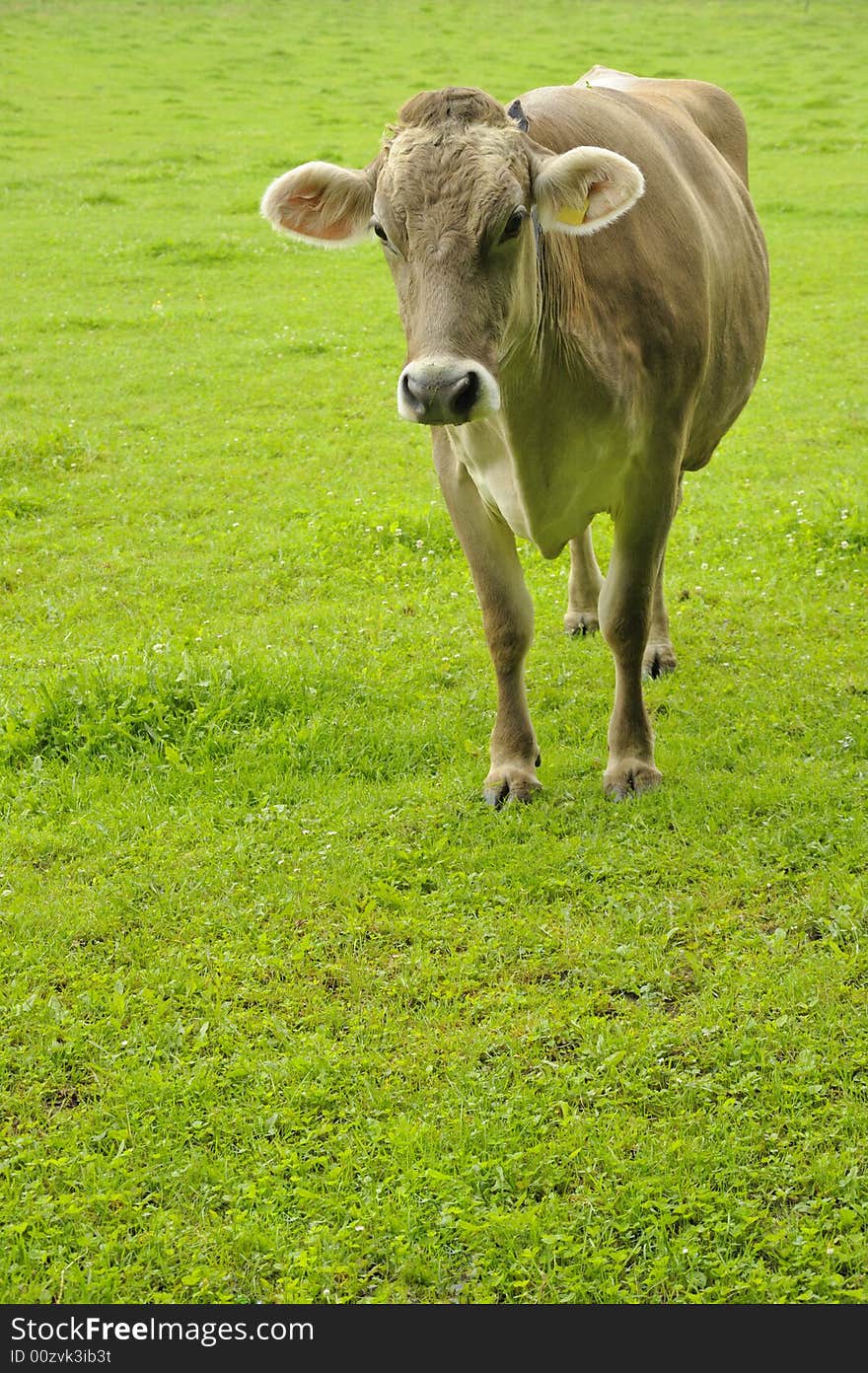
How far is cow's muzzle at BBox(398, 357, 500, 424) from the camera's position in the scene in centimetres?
417

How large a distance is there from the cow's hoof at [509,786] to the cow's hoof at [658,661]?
142 centimetres

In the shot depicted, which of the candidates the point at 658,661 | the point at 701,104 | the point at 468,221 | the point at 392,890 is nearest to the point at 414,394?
the point at 468,221

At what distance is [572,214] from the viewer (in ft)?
15.6

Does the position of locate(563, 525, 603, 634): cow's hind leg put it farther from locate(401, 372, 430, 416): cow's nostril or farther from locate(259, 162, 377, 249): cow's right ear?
locate(401, 372, 430, 416): cow's nostril

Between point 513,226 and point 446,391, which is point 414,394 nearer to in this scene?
point 446,391

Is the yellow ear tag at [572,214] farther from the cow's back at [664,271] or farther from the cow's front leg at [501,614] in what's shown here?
the cow's front leg at [501,614]

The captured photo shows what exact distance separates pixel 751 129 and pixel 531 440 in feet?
76.9

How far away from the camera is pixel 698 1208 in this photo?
12.1ft

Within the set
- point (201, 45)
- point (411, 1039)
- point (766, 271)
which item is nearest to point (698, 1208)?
point (411, 1039)

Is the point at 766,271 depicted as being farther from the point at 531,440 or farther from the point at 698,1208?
the point at 698,1208

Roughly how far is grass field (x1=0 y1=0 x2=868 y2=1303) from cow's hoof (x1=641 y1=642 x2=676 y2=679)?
0.25ft

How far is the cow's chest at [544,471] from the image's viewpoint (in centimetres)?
523

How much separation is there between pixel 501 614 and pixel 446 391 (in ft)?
5.88

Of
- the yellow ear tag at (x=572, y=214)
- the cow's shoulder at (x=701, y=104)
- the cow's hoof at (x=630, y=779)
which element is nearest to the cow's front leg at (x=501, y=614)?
the cow's hoof at (x=630, y=779)
